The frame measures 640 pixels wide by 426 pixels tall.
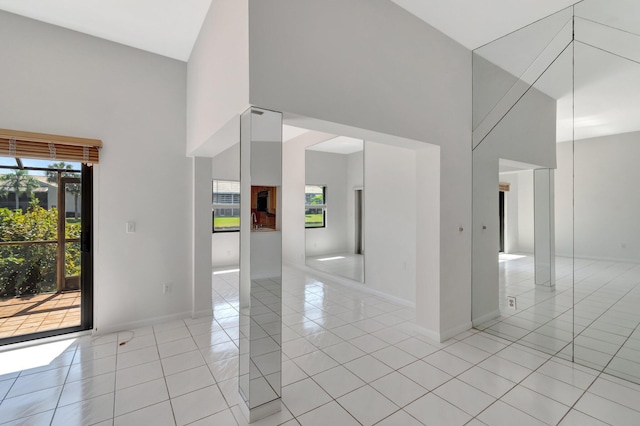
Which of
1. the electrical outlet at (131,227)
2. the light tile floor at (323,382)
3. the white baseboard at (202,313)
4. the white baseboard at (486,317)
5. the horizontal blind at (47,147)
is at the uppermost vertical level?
the horizontal blind at (47,147)

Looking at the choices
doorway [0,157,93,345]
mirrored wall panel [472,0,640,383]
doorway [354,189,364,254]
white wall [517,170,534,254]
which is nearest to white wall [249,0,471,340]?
mirrored wall panel [472,0,640,383]

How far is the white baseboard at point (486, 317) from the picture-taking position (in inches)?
127

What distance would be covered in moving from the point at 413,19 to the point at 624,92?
198cm

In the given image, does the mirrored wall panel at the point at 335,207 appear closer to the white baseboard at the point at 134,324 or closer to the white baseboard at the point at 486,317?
the white baseboard at the point at 486,317

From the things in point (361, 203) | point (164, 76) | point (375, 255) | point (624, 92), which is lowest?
point (375, 255)

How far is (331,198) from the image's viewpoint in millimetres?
5531

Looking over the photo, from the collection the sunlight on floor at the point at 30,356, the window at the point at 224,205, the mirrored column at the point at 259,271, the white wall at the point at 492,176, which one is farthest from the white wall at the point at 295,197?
the sunlight on floor at the point at 30,356

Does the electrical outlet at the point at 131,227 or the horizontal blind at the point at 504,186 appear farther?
the electrical outlet at the point at 131,227

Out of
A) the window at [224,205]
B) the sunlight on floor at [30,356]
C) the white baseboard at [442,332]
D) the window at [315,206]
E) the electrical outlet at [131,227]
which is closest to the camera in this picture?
the sunlight on floor at [30,356]

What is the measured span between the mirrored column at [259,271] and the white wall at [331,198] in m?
3.34

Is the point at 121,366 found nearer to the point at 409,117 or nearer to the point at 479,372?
the point at 479,372

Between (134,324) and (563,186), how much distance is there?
4902 mm

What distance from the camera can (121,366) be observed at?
2.54m

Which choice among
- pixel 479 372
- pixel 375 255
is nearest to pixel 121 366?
pixel 479 372
